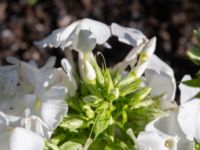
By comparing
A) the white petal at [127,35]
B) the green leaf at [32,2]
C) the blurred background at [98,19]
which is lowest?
the blurred background at [98,19]

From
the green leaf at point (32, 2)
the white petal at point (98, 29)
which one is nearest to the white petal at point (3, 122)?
the white petal at point (98, 29)

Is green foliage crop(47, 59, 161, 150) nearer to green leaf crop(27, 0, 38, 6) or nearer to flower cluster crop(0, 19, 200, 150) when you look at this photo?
flower cluster crop(0, 19, 200, 150)

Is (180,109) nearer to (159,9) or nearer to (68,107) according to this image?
(68,107)

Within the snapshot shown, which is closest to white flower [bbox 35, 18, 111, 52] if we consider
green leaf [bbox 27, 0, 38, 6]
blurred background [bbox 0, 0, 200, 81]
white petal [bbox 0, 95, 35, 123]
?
white petal [bbox 0, 95, 35, 123]

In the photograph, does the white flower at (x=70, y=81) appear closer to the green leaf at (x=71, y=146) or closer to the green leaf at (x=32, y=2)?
the green leaf at (x=71, y=146)

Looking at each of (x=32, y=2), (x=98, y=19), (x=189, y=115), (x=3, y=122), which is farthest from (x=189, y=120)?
(x=32, y=2)

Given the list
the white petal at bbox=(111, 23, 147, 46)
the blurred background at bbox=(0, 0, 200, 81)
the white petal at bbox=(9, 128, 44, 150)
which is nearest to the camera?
the white petal at bbox=(9, 128, 44, 150)
